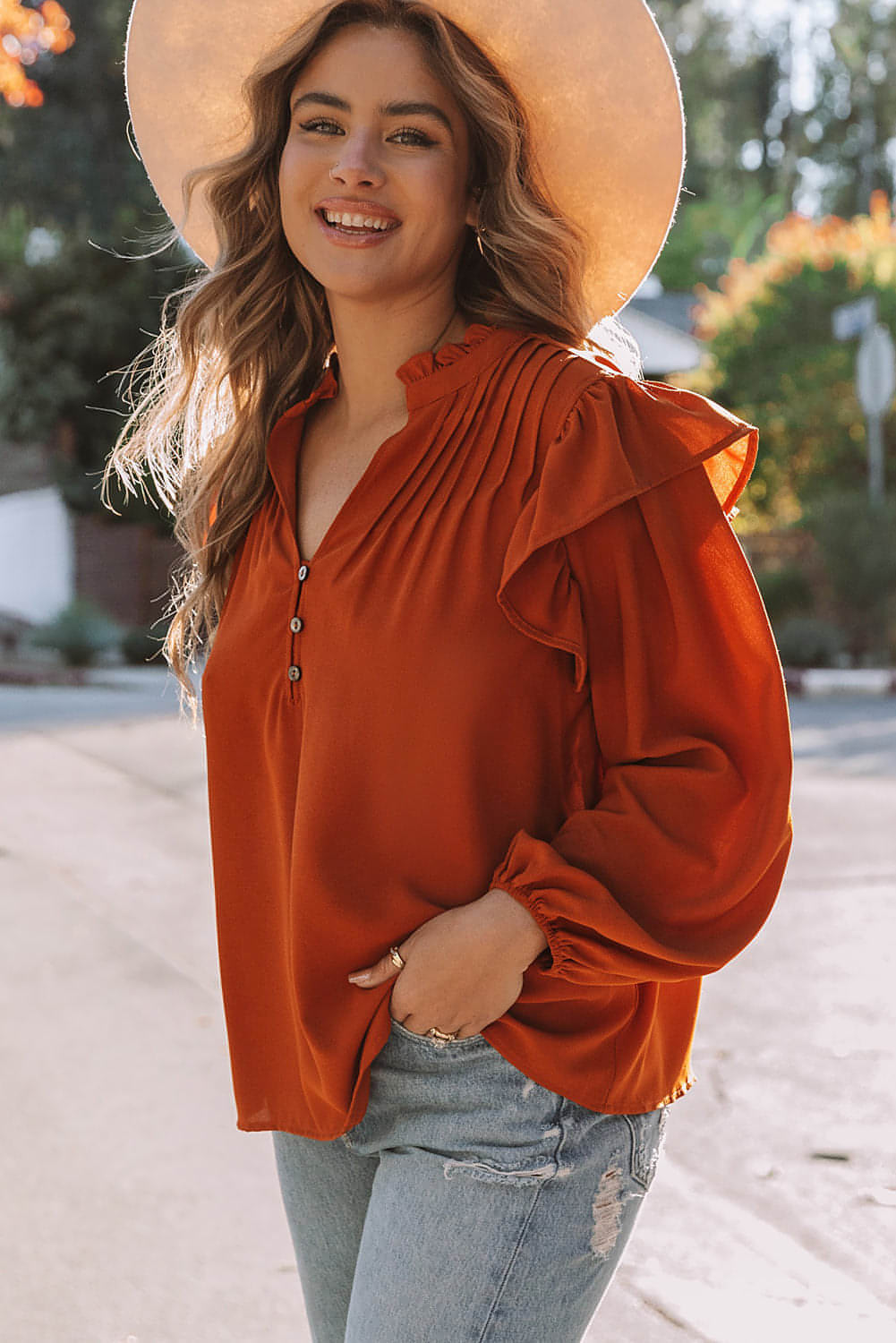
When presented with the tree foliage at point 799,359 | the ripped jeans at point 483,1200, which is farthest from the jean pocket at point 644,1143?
the tree foliage at point 799,359

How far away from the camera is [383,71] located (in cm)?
205

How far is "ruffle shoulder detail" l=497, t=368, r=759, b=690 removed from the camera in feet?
5.57

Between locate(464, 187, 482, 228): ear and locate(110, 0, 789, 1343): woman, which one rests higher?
locate(464, 187, 482, 228): ear

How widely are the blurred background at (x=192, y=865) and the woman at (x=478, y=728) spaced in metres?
0.84

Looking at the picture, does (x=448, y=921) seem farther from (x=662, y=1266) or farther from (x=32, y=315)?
(x=32, y=315)

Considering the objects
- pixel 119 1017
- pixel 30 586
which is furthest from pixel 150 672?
pixel 119 1017

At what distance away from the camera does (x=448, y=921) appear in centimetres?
175

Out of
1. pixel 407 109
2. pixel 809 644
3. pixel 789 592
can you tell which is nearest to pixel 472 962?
pixel 407 109

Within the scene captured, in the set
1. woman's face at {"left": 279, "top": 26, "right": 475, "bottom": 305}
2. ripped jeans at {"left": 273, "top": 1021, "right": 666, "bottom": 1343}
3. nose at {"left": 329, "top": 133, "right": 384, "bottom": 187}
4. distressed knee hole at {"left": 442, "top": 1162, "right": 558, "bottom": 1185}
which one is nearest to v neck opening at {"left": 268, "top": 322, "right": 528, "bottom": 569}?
woman's face at {"left": 279, "top": 26, "right": 475, "bottom": 305}

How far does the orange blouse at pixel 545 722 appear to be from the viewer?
5.61 ft

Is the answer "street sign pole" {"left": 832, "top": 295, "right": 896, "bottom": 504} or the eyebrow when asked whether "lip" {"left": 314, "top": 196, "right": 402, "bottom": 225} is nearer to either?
the eyebrow

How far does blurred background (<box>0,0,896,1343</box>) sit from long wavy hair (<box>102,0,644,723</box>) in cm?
76

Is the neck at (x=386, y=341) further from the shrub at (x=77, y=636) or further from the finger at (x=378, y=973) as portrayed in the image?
the shrub at (x=77, y=636)

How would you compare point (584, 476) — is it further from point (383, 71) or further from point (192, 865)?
point (192, 865)
